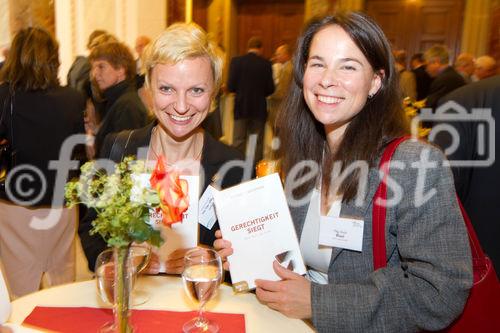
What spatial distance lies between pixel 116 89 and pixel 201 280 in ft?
10.3

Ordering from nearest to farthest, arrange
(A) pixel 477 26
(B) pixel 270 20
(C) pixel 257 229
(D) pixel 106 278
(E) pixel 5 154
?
(D) pixel 106 278 < (C) pixel 257 229 < (E) pixel 5 154 < (A) pixel 477 26 < (B) pixel 270 20

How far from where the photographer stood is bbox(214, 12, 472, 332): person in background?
4.35 feet

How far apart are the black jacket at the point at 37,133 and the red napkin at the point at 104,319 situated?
5.88 ft

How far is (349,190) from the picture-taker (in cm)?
155

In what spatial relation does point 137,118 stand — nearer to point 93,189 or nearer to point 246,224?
point 246,224

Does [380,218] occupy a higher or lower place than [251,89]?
lower

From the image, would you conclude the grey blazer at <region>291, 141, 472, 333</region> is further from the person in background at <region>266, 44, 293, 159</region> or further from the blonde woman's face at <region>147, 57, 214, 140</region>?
the person in background at <region>266, 44, 293, 159</region>

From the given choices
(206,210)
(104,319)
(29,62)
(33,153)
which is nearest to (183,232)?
(206,210)

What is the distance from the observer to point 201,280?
1.27 m

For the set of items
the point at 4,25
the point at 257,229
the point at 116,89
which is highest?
the point at 4,25

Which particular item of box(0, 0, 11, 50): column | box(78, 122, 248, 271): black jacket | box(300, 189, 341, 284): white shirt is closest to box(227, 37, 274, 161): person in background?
box(0, 0, 11, 50): column

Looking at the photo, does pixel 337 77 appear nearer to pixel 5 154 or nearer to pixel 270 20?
pixel 5 154

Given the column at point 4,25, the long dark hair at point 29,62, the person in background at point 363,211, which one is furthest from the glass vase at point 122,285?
the column at point 4,25

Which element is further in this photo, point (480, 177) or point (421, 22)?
point (421, 22)
